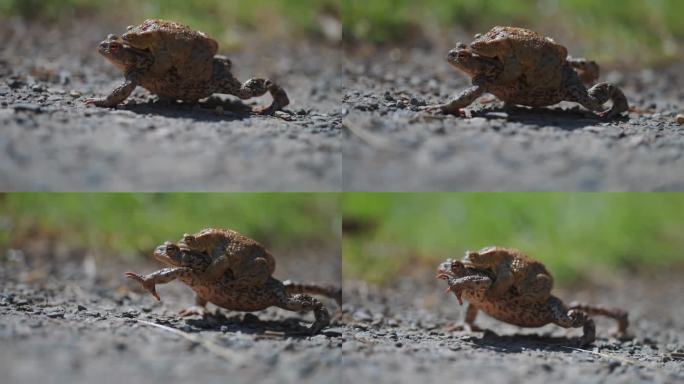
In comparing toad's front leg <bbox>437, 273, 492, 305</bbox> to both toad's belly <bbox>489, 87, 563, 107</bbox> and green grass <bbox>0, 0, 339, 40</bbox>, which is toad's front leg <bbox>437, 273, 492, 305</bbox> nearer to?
toad's belly <bbox>489, 87, 563, 107</bbox>

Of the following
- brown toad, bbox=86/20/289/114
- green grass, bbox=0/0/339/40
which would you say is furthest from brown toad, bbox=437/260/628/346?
green grass, bbox=0/0/339/40

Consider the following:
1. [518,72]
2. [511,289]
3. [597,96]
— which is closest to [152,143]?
[511,289]

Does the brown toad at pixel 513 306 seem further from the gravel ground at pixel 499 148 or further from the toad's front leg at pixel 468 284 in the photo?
the gravel ground at pixel 499 148

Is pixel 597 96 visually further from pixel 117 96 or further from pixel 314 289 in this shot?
pixel 117 96

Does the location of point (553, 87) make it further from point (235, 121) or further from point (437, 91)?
point (235, 121)

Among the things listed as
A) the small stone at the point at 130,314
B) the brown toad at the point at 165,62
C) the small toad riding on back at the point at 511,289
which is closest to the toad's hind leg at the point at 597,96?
the small toad riding on back at the point at 511,289

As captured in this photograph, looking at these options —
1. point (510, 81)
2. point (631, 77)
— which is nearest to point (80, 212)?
point (510, 81)
